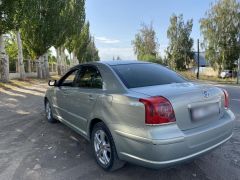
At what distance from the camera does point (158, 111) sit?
3352mm

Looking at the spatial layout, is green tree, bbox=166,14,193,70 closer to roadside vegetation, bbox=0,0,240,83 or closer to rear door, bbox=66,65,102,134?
roadside vegetation, bbox=0,0,240,83

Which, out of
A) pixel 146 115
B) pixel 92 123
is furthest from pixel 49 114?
pixel 146 115

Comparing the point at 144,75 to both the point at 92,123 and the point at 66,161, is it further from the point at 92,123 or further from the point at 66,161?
the point at 66,161

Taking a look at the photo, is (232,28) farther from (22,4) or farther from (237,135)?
(237,135)

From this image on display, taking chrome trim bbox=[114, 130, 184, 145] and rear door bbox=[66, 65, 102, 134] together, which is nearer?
chrome trim bbox=[114, 130, 184, 145]

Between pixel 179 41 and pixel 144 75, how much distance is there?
41.9 meters

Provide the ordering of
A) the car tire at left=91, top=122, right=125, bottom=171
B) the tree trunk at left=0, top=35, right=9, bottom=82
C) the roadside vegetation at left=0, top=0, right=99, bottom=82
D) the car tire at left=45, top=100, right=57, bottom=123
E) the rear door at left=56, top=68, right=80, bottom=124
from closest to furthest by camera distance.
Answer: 1. the car tire at left=91, top=122, right=125, bottom=171
2. the rear door at left=56, top=68, right=80, bottom=124
3. the car tire at left=45, top=100, right=57, bottom=123
4. the roadside vegetation at left=0, top=0, right=99, bottom=82
5. the tree trunk at left=0, top=35, right=9, bottom=82

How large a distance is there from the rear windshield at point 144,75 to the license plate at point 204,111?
767 millimetres

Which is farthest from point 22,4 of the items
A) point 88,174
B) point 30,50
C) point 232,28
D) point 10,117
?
point 232,28

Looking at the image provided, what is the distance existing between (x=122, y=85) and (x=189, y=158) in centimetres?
131

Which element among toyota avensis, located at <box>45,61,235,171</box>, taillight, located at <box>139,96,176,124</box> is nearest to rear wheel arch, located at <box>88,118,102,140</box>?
toyota avensis, located at <box>45,61,235,171</box>

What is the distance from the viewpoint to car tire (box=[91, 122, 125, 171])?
3.96 meters

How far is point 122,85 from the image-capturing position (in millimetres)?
3957

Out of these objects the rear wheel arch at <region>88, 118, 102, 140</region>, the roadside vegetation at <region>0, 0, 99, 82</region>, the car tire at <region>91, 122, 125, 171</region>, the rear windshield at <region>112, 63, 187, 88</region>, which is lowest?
the car tire at <region>91, 122, 125, 171</region>
